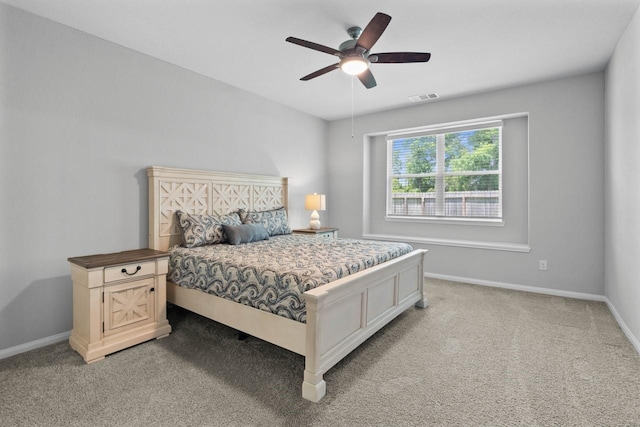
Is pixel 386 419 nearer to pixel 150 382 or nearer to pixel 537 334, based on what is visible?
pixel 150 382

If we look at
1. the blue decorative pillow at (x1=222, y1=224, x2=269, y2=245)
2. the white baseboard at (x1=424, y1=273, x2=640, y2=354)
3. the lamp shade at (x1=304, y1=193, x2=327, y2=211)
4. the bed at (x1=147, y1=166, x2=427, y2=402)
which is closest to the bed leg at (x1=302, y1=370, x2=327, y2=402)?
the bed at (x1=147, y1=166, x2=427, y2=402)

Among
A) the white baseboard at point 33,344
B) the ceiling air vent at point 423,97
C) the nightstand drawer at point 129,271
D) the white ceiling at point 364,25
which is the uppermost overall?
the ceiling air vent at point 423,97

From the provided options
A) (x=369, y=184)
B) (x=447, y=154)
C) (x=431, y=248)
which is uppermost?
(x=447, y=154)

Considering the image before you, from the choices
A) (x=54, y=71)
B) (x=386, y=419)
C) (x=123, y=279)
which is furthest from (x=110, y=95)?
(x=386, y=419)

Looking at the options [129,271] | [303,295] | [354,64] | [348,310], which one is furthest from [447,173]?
[129,271]

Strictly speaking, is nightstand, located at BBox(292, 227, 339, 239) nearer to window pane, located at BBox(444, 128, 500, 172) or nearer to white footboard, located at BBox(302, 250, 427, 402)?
white footboard, located at BBox(302, 250, 427, 402)

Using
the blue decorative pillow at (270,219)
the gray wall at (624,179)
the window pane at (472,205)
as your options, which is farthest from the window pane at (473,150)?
the blue decorative pillow at (270,219)

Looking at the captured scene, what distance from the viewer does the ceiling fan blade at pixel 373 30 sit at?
80.7 inches

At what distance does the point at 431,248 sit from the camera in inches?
Answer: 193

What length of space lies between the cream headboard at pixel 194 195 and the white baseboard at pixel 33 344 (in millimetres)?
1021

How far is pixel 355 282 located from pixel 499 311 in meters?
2.10

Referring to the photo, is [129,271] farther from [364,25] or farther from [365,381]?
[364,25]

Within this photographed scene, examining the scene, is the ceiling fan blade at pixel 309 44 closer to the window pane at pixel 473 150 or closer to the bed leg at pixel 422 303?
the bed leg at pixel 422 303

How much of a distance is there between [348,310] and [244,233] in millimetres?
1684
